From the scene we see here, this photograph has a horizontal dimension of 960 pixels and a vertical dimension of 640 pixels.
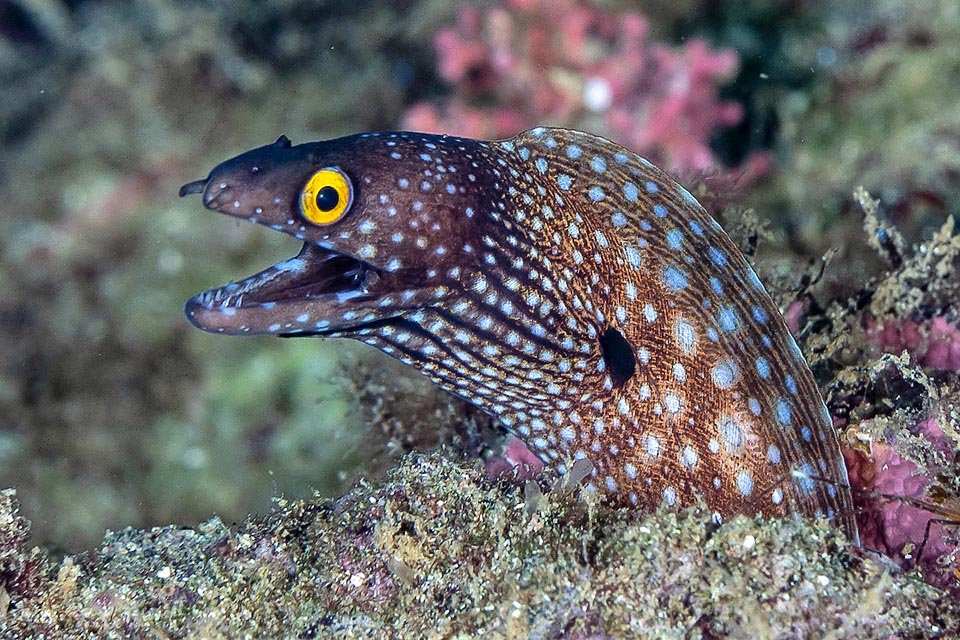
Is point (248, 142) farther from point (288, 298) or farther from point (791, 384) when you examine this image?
point (791, 384)

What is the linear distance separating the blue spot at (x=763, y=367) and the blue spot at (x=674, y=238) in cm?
48

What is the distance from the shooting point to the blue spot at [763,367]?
2.33 metres

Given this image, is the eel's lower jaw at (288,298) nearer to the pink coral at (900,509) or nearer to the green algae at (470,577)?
the green algae at (470,577)

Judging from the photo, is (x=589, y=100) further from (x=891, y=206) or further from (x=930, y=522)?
(x=930, y=522)

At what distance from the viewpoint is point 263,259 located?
5.88 metres

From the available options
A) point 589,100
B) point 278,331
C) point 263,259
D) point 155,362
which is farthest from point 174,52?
point 278,331

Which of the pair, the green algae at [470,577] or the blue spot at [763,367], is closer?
the green algae at [470,577]

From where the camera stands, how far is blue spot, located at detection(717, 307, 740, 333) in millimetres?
2328

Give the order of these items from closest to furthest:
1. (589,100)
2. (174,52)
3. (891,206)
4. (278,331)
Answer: (278,331) → (891,206) → (589,100) → (174,52)

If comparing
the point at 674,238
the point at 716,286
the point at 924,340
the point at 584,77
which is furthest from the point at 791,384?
the point at 584,77

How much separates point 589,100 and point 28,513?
575 cm

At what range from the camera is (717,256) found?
238cm

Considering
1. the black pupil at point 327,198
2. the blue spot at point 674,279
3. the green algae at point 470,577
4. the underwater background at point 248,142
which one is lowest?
the green algae at point 470,577

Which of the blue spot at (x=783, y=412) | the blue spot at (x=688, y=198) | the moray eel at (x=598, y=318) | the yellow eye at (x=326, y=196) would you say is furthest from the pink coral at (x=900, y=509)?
the yellow eye at (x=326, y=196)
